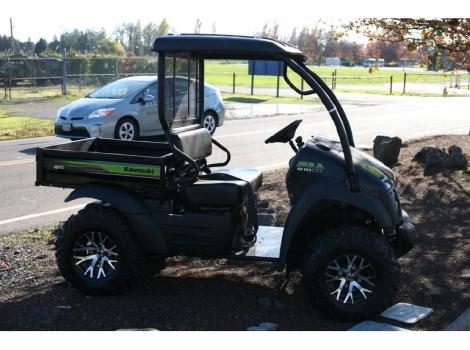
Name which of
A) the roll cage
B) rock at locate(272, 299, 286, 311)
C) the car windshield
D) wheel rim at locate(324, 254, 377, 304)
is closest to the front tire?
wheel rim at locate(324, 254, 377, 304)

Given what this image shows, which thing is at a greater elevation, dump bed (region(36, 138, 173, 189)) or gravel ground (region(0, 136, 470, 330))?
dump bed (region(36, 138, 173, 189))

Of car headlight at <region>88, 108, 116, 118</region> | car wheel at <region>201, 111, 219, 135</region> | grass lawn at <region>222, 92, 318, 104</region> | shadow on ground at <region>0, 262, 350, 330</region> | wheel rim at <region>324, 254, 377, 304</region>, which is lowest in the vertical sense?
shadow on ground at <region>0, 262, 350, 330</region>

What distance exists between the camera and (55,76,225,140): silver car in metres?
Answer: 13.6

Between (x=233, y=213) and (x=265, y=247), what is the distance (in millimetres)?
481

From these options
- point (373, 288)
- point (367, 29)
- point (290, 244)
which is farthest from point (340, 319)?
point (367, 29)

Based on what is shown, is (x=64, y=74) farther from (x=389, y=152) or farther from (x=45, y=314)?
(x=45, y=314)

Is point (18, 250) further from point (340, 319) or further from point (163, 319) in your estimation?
point (340, 319)

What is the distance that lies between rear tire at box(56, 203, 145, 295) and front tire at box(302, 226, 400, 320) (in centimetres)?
139

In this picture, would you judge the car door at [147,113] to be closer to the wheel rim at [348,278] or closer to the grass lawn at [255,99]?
the wheel rim at [348,278]

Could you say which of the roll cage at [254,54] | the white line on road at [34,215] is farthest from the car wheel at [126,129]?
the roll cage at [254,54]

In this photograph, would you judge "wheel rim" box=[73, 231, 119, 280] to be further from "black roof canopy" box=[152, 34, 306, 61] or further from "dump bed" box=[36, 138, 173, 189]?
"black roof canopy" box=[152, 34, 306, 61]

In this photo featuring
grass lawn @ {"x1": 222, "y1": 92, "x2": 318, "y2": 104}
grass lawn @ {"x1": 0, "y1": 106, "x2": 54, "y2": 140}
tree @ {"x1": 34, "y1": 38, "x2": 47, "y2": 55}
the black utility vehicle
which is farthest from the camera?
tree @ {"x1": 34, "y1": 38, "x2": 47, "y2": 55}

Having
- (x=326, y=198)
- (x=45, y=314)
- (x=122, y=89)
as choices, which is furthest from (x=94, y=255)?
(x=122, y=89)

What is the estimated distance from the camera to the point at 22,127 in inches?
679
